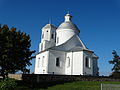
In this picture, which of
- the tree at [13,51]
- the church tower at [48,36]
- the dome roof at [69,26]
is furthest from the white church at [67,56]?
the tree at [13,51]

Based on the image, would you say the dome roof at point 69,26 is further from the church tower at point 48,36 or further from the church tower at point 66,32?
the church tower at point 48,36

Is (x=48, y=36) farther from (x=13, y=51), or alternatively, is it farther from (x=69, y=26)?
(x=13, y=51)

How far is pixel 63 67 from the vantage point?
1480 inches

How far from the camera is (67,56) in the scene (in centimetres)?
3766

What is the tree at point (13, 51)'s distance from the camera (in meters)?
24.0

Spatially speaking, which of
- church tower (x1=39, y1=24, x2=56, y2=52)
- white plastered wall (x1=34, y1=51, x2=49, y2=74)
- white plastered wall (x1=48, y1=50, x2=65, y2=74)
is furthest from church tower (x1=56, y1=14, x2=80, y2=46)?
church tower (x1=39, y1=24, x2=56, y2=52)

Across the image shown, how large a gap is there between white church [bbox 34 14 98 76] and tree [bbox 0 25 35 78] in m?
10.5

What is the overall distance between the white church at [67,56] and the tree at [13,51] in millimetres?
10518

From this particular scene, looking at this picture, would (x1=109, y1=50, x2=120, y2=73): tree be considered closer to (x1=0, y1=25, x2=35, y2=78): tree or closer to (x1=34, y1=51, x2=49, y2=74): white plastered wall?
(x1=34, y1=51, x2=49, y2=74): white plastered wall

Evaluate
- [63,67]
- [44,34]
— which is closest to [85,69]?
[63,67]

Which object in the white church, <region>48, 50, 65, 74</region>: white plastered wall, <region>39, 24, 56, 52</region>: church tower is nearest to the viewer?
the white church

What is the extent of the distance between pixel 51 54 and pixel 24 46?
1149 centimetres

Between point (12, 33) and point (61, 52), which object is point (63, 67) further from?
point (12, 33)

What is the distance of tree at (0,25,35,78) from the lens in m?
24.0
